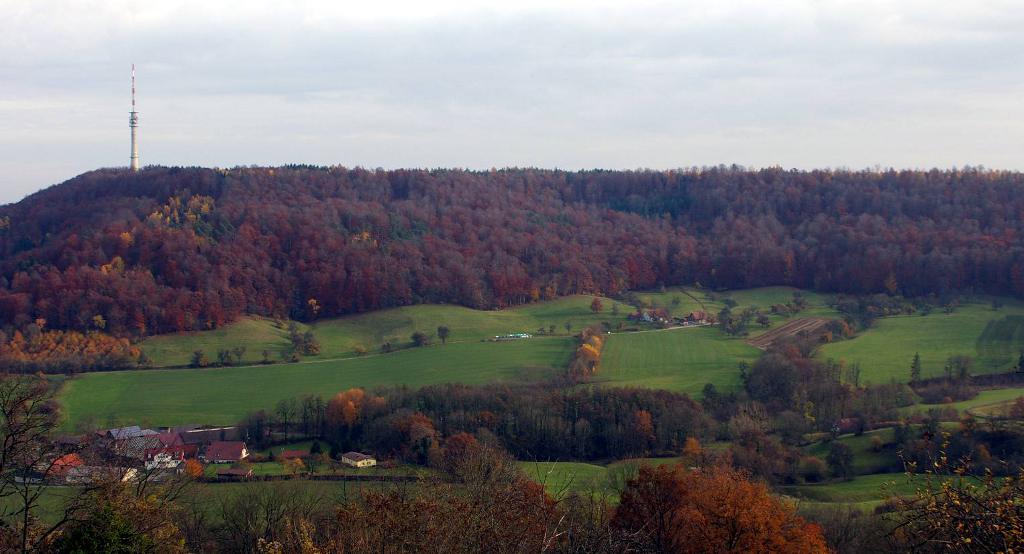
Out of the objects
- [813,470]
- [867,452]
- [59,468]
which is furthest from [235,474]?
[867,452]

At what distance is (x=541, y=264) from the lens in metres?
75.6

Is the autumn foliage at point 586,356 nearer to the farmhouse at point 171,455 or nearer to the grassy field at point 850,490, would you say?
the grassy field at point 850,490

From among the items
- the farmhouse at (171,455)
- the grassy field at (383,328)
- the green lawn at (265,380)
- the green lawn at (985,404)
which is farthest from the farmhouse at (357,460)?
the green lawn at (985,404)

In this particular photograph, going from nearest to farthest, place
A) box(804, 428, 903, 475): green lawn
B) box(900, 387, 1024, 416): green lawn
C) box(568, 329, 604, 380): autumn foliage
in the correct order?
1. box(804, 428, 903, 475): green lawn
2. box(900, 387, 1024, 416): green lawn
3. box(568, 329, 604, 380): autumn foliage

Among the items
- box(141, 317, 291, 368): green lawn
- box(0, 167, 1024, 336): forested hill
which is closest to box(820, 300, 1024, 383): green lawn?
box(0, 167, 1024, 336): forested hill

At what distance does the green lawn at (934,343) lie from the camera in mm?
42719

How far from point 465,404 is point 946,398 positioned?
806 inches

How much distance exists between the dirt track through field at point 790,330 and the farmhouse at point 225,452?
28962 mm

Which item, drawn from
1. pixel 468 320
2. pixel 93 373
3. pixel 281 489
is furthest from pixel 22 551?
pixel 468 320

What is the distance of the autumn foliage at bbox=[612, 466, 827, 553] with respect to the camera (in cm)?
1597

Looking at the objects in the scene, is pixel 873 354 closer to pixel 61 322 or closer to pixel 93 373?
pixel 93 373

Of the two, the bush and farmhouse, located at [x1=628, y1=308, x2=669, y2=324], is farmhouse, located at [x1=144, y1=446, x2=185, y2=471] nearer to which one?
the bush

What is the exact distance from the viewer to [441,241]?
77.1 m

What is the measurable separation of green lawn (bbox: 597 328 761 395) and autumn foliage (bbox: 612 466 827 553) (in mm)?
21912
